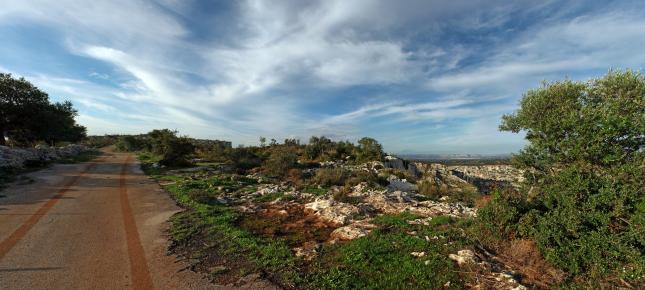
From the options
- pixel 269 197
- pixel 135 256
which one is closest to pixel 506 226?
pixel 135 256

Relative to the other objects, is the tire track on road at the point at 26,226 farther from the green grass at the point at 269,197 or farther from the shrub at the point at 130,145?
the shrub at the point at 130,145

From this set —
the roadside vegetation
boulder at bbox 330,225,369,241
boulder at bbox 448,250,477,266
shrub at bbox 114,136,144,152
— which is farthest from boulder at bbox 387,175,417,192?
shrub at bbox 114,136,144,152

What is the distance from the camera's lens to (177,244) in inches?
282

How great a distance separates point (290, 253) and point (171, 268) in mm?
2315

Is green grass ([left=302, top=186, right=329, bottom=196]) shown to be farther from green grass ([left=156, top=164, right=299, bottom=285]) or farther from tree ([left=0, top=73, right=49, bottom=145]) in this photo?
tree ([left=0, top=73, right=49, bottom=145])

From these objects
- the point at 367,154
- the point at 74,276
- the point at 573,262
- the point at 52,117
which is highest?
the point at 52,117

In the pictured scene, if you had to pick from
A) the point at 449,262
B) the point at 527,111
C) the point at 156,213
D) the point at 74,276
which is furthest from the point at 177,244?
the point at 527,111

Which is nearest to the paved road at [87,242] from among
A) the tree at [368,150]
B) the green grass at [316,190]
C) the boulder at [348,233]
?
the boulder at [348,233]

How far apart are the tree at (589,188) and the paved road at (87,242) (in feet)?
21.0

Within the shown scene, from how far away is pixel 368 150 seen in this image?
3275 cm

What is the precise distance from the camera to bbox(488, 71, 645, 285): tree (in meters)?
5.18

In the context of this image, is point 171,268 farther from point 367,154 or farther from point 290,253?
point 367,154

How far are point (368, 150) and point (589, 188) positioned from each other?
2678 cm

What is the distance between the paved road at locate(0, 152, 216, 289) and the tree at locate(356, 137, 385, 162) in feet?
67.7
